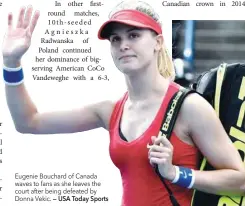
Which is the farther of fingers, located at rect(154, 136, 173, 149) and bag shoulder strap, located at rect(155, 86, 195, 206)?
bag shoulder strap, located at rect(155, 86, 195, 206)

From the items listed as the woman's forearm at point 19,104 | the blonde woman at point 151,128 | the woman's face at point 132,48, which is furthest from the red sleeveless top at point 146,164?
the woman's forearm at point 19,104

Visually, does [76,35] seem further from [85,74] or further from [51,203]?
[51,203]

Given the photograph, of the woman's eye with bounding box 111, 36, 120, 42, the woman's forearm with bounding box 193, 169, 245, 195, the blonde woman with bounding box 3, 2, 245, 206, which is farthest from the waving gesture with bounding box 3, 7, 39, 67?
the woman's forearm with bounding box 193, 169, 245, 195

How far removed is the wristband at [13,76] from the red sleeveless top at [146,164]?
0.36 metres

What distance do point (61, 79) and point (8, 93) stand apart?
1.31 ft

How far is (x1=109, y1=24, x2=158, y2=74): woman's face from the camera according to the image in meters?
1.67

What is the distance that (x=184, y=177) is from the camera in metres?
1.61

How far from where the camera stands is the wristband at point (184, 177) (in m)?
1.60

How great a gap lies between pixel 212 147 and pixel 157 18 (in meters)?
0.40

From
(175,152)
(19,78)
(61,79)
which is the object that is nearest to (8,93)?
(19,78)

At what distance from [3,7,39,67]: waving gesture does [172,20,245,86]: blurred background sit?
569 mm

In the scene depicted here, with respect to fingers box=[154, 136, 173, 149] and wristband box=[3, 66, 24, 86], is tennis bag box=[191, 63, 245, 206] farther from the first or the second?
wristband box=[3, 66, 24, 86]

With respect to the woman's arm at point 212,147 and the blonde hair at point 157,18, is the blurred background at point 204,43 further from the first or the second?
the woman's arm at point 212,147

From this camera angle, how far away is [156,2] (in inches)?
85.9
